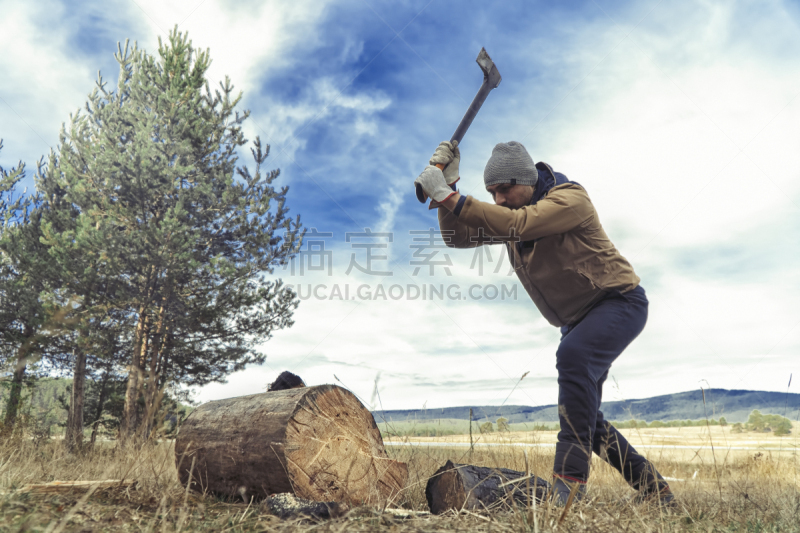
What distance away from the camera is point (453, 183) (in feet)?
11.5

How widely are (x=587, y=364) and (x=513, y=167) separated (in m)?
1.35

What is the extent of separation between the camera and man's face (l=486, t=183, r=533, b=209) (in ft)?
10.8

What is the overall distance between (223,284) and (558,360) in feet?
31.9

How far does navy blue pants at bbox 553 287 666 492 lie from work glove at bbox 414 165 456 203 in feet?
3.81

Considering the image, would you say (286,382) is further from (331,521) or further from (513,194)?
(513,194)

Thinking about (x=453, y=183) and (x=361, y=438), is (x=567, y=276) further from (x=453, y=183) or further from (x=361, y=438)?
(x=361, y=438)

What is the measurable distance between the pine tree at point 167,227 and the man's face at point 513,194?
8.42 m

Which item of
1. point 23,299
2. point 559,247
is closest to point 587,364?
point 559,247

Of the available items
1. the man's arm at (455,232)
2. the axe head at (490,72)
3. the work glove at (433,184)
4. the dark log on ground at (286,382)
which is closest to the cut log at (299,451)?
the dark log on ground at (286,382)

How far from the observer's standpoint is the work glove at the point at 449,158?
3.33m

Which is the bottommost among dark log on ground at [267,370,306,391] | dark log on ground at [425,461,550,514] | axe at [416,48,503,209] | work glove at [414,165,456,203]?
dark log on ground at [425,461,550,514]

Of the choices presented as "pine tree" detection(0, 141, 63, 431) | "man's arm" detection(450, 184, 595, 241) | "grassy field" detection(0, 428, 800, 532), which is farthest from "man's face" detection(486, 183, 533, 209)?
"pine tree" detection(0, 141, 63, 431)

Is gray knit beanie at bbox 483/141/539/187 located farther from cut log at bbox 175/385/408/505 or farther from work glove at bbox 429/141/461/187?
cut log at bbox 175/385/408/505

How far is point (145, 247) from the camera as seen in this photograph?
10.5 metres
